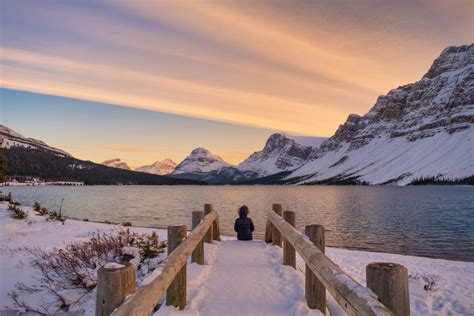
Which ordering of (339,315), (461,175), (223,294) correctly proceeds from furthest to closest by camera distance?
(461,175)
(223,294)
(339,315)

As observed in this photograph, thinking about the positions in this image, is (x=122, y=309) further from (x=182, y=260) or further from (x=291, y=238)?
(x=291, y=238)

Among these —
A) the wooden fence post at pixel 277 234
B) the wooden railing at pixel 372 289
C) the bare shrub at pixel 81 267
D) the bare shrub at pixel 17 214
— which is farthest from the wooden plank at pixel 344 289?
the bare shrub at pixel 17 214

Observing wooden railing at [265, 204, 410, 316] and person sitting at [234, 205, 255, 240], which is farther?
person sitting at [234, 205, 255, 240]

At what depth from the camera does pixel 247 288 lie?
6789mm

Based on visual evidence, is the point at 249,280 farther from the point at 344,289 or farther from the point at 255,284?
the point at 344,289

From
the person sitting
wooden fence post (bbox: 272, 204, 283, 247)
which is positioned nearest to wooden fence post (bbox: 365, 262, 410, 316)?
wooden fence post (bbox: 272, 204, 283, 247)

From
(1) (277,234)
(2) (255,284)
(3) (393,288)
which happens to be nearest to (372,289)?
(3) (393,288)

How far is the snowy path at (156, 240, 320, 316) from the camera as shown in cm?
574

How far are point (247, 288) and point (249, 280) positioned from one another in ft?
1.78

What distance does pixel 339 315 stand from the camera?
5.95 meters

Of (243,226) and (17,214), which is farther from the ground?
(243,226)

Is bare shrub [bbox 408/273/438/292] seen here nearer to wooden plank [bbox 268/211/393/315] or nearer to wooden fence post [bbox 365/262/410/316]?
wooden plank [bbox 268/211/393/315]

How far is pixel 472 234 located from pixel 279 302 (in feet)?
85.9

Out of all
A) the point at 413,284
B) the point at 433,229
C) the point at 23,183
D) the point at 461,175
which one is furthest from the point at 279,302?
the point at 23,183
